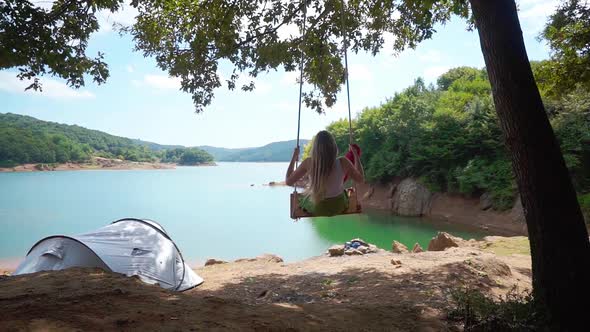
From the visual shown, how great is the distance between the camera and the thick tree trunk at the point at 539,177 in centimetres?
310

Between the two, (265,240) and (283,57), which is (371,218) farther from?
(283,57)

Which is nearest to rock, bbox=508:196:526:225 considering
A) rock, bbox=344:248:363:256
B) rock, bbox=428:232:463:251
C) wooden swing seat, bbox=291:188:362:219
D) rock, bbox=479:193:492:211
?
rock, bbox=479:193:492:211

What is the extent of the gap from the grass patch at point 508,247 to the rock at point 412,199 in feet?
37.8

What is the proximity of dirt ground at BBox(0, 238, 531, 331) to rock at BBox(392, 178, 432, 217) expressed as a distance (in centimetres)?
1535

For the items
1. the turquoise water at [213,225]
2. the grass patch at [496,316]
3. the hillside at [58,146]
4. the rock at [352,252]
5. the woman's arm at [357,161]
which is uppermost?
the hillside at [58,146]

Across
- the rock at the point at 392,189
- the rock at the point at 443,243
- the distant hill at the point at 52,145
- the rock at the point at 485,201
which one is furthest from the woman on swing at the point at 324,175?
the distant hill at the point at 52,145

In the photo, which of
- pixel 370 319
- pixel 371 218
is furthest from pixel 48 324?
pixel 371 218

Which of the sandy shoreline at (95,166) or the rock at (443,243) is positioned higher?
the sandy shoreline at (95,166)

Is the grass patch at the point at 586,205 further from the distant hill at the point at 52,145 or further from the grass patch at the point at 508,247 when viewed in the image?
the distant hill at the point at 52,145

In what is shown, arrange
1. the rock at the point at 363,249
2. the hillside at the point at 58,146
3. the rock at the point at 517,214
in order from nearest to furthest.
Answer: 1. the rock at the point at 363,249
2. the rock at the point at 517,214
3. the hillside at the point at 58,146

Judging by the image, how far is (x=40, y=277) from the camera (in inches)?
195

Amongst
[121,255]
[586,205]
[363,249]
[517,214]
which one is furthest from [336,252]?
[517,214]

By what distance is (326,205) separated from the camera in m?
4.41

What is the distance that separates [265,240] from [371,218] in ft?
21.6
